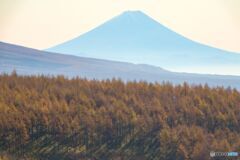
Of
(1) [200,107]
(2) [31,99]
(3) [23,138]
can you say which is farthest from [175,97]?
(3) [23,138]

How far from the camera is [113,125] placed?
86.2ft

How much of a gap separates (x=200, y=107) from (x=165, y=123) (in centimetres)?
282

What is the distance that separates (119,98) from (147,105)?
192 centimetres

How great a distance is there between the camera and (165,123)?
26.8 m

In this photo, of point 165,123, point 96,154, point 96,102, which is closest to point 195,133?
point 165,123

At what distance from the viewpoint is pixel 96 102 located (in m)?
29.4

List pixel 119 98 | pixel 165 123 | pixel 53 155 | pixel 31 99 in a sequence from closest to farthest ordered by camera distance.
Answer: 1. pixel 53 155
2. pixel 165 123
3. pixel 31 99
4. pixel 119 98

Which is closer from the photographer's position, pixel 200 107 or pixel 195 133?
pixel 195 133

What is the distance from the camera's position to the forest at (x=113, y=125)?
24594 millimetres

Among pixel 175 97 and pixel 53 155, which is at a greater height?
pixel 175 97

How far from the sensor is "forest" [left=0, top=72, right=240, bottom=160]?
24.6 meters

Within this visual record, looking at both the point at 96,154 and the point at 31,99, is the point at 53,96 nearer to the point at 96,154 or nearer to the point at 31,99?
the point at 31,99

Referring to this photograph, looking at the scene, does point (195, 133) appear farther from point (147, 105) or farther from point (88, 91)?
→ point (88, 91)

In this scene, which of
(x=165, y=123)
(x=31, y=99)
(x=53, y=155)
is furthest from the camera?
(x=31, y=99)
